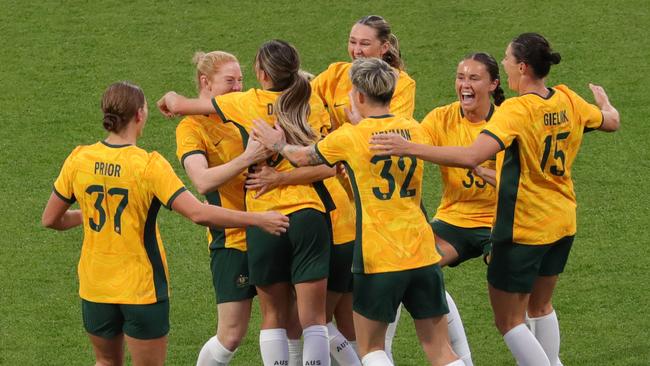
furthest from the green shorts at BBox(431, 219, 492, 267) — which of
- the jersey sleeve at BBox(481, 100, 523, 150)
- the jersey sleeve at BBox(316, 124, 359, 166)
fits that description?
the jersey sleeve at BBox(316, 124, 359, 166)

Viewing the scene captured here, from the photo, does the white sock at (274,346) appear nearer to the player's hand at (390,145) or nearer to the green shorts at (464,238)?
the player's hand at (390,145)

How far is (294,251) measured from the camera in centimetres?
733

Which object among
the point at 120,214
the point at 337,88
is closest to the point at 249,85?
the point at 337,88

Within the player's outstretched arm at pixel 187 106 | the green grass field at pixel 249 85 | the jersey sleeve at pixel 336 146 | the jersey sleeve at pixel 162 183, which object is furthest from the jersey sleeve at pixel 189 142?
the green grass field at pixel 249 85

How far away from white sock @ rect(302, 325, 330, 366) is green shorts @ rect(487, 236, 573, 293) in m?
1.12

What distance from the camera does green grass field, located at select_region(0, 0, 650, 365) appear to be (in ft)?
31.0

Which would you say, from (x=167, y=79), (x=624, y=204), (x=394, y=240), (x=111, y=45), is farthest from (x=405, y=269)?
(x=111, y=45)

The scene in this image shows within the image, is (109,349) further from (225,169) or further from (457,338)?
(457,338)

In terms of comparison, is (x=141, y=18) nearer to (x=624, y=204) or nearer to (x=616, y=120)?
(x=624, y=204)

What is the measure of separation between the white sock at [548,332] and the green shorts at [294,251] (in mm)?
1567

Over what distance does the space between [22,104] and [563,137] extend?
810 centimetres

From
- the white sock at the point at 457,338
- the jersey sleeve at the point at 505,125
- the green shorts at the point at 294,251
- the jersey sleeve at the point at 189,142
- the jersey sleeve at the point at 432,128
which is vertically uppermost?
the jersey sleeve at the point at 505,125

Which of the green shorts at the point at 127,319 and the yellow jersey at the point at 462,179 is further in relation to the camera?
the yellow jersey at the point at 462,179

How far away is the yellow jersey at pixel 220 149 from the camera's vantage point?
7.70 metres
